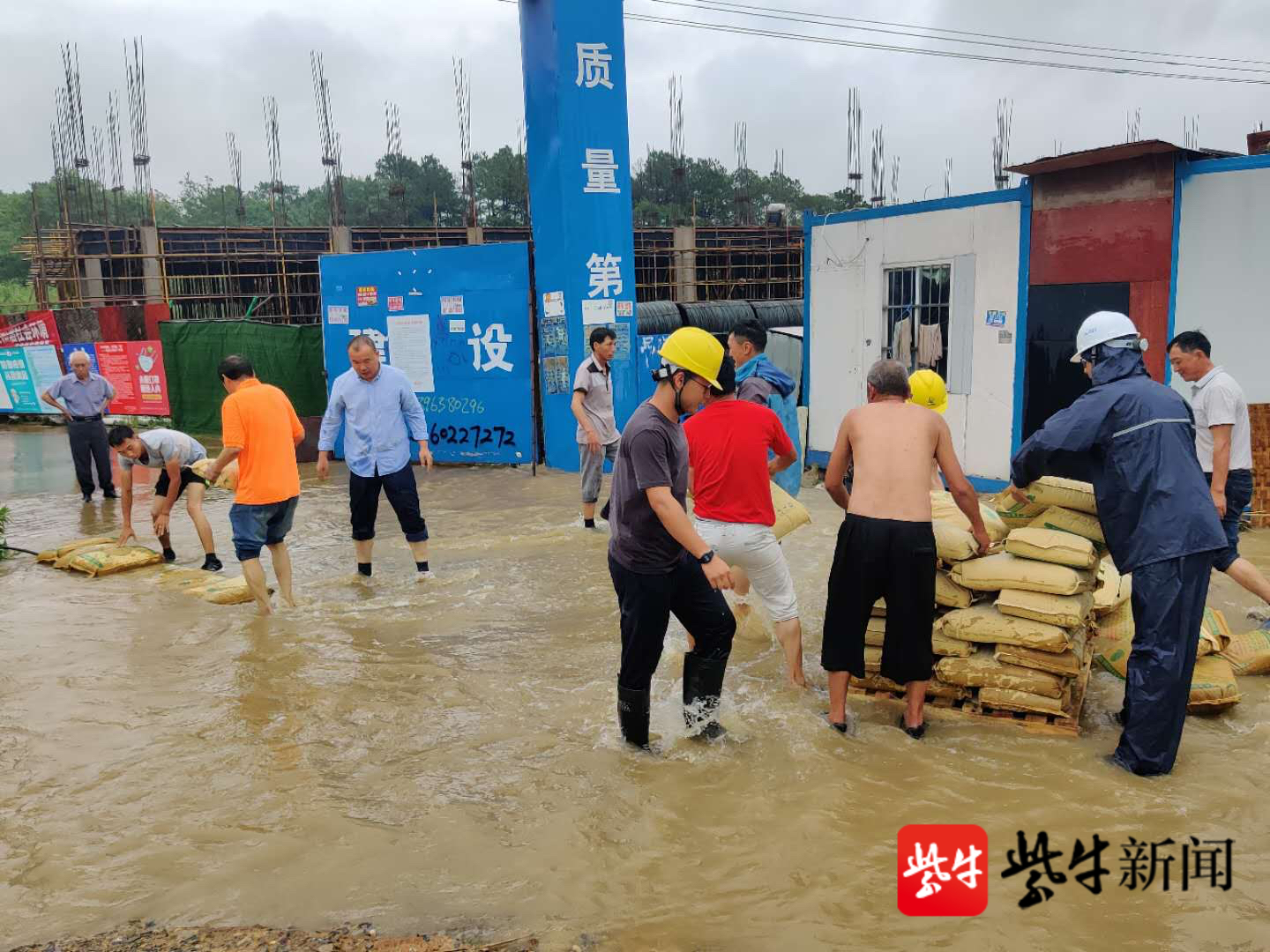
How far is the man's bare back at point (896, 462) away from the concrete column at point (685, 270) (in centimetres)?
1999

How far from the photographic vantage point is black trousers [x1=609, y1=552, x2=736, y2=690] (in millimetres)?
4164

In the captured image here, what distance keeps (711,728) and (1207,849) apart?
1957 millimetres

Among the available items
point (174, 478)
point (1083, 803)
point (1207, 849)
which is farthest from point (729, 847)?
point (174, 478)

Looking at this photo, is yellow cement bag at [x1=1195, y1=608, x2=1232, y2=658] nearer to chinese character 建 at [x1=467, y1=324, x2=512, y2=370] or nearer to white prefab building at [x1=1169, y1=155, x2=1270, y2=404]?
white prefab building at [x1=1169, y1=155, x2=1270, y2=404]

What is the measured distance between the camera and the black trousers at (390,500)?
7.39 m

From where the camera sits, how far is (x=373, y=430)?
727cm

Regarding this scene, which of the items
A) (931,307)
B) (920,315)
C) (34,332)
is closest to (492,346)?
(920,315)

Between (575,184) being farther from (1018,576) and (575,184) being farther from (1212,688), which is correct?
(1212,688)

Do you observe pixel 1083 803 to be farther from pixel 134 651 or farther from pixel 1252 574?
pixel 134 651

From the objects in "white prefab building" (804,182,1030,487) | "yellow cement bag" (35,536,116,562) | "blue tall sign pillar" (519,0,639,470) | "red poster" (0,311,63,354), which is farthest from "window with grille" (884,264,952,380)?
"red poster" (0,311,63,354)

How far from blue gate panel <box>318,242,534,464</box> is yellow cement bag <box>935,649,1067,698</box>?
8.55m

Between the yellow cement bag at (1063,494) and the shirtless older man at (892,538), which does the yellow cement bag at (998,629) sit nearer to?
the shirtless older man at (892,538)

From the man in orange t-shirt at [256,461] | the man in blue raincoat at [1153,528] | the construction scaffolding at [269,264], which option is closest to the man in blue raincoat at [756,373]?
the man in blue raincoat at [1153,528]

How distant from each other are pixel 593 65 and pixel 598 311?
292 cm
